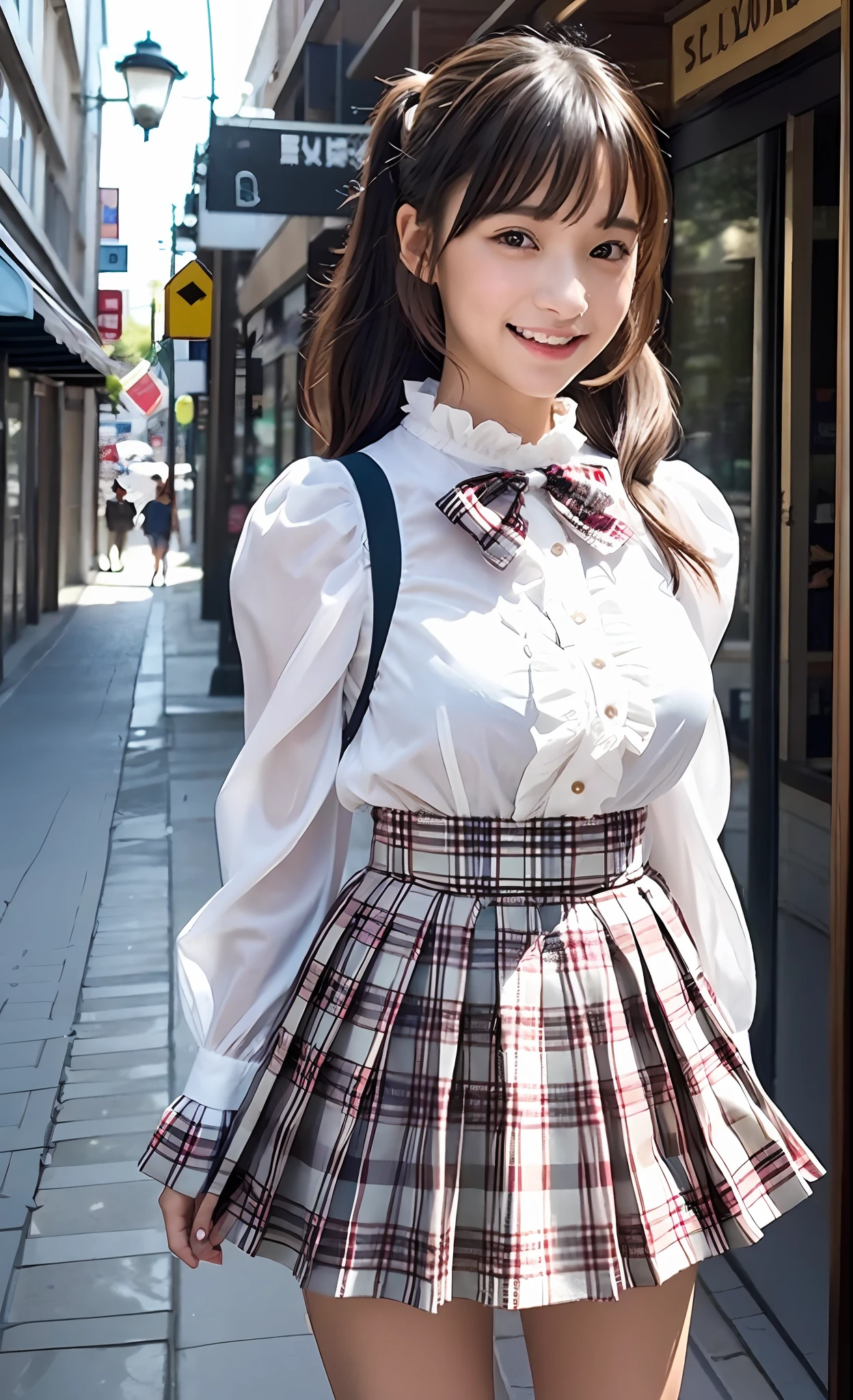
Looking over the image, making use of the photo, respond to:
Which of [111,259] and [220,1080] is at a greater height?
[111,259]

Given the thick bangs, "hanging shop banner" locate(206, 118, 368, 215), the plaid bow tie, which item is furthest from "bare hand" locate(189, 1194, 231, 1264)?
"hanging shop banner" locate(206, 118, 368, 215)

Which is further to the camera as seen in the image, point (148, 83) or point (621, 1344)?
point (148, 83)

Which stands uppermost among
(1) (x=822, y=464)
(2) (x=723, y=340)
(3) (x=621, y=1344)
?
(2) (x=723, y=340)

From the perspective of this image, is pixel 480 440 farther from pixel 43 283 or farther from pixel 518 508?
pixel 43 283

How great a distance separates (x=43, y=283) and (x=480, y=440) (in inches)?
480

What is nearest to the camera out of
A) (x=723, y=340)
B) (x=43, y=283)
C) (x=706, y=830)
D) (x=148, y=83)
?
(x=706, y=830)

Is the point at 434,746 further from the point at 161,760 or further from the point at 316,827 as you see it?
the point at 161,760

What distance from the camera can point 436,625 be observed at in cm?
150

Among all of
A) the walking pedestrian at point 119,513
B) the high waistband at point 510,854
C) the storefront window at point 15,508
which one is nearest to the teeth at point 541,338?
the high waistband at point 510,854

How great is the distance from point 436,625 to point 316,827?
282 mm

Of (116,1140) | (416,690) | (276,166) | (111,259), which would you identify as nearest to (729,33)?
(416,690)

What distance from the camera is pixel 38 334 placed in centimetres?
1061

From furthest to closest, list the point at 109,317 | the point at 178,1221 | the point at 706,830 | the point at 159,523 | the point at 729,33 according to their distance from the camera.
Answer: the point at 109,317 < the point at 159,523 < the point at 729,33 < the point at 706,830 < the point at 178,1221

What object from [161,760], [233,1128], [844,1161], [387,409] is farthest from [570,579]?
[161,760]
